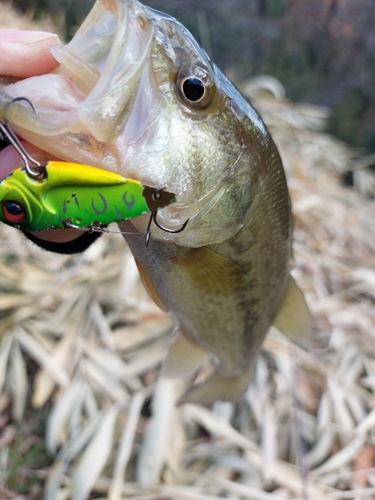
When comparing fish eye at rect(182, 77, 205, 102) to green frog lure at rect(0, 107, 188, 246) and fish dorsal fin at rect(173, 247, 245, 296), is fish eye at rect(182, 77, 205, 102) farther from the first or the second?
fish dorsal fin at rect(173, 247, 245, 296)

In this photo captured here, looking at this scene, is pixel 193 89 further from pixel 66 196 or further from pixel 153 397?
pixel 153 397

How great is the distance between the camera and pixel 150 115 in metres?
0.66

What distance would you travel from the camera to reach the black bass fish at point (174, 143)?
0.61m

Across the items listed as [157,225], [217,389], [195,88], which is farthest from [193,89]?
[217,389]

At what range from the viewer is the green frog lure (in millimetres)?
595

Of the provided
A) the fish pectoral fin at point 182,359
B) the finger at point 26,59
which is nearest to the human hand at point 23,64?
the finger at point 26,59

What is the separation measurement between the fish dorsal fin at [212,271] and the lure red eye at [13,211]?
0.33 meters

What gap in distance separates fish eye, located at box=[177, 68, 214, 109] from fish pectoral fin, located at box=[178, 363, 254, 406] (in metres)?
0.92

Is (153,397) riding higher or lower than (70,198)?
lower

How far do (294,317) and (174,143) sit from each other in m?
0.65

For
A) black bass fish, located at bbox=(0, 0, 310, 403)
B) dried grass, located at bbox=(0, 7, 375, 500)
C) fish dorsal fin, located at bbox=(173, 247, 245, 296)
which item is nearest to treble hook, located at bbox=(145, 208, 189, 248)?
black bass fish, located at bbox=(0, 0, 310, 403)

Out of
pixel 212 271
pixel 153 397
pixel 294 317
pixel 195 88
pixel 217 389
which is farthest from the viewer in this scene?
pixel 153 397

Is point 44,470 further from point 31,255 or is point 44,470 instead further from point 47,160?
point 47,160

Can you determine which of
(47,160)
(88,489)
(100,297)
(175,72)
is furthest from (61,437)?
(175,72)
